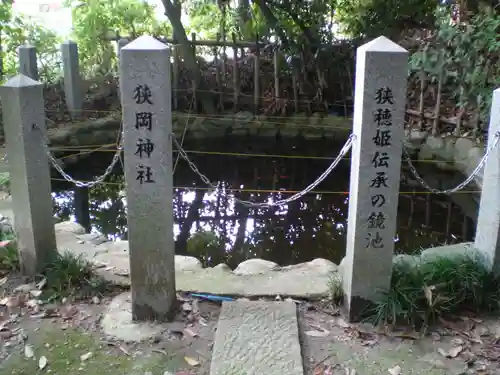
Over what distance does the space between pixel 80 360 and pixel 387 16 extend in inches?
393

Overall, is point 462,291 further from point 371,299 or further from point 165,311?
point 165,311

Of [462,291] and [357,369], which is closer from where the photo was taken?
[357,369]

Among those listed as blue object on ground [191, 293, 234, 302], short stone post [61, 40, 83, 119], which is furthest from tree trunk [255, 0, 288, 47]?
blue object on ground [191, 293, 234, 302]

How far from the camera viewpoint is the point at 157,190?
3.57 meters

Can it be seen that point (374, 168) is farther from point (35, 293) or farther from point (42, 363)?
point (35, 293)

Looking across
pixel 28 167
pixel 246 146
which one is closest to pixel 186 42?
pixel 246 146

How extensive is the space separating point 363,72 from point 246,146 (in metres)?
7.32

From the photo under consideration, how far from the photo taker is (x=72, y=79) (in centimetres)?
1005

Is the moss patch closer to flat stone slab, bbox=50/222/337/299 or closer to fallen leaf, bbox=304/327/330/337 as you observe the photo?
flat stone slab, bbox=50/222/337/299

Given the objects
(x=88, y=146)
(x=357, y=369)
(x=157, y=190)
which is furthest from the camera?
(x=88, y=146)

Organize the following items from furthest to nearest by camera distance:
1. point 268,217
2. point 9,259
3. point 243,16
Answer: point 243,16 → point 268,217 → point 9,259

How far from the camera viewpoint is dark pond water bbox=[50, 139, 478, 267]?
6371 millimetres

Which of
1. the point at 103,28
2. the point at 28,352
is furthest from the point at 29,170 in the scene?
the point at 103,28

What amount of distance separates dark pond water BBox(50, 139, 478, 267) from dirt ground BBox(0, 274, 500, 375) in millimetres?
2295
